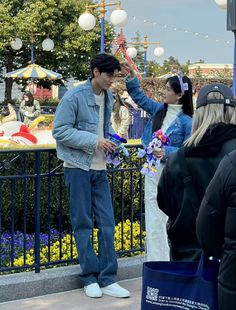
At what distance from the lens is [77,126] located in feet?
16.0

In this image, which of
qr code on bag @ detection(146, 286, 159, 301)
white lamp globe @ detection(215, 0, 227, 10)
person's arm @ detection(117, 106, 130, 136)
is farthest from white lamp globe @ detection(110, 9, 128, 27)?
qr code on bag @ detection(146, 286, 159, 301)

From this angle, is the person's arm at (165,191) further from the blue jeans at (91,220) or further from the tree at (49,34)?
the tree at (49,34)

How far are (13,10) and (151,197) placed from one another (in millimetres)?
43106

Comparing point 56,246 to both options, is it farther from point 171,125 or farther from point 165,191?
point 165,191

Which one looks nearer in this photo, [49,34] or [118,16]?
[118,16]

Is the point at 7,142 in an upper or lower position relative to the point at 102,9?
lower

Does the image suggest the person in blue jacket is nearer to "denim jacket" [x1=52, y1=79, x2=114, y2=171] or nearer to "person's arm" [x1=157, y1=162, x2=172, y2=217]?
"denim jacket" [x1=52, y1=79, x2=114, y2=171]

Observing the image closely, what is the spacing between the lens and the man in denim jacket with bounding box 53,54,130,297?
480 cm

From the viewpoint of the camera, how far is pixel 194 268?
2.84m

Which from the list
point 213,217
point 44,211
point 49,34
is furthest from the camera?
point 49,34

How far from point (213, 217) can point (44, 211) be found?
4197 mm

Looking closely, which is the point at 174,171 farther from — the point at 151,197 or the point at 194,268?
the point at 151,197

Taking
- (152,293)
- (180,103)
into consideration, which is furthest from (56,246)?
(152,293)

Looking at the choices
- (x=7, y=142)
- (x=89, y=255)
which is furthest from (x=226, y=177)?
(x=7, y=142)
